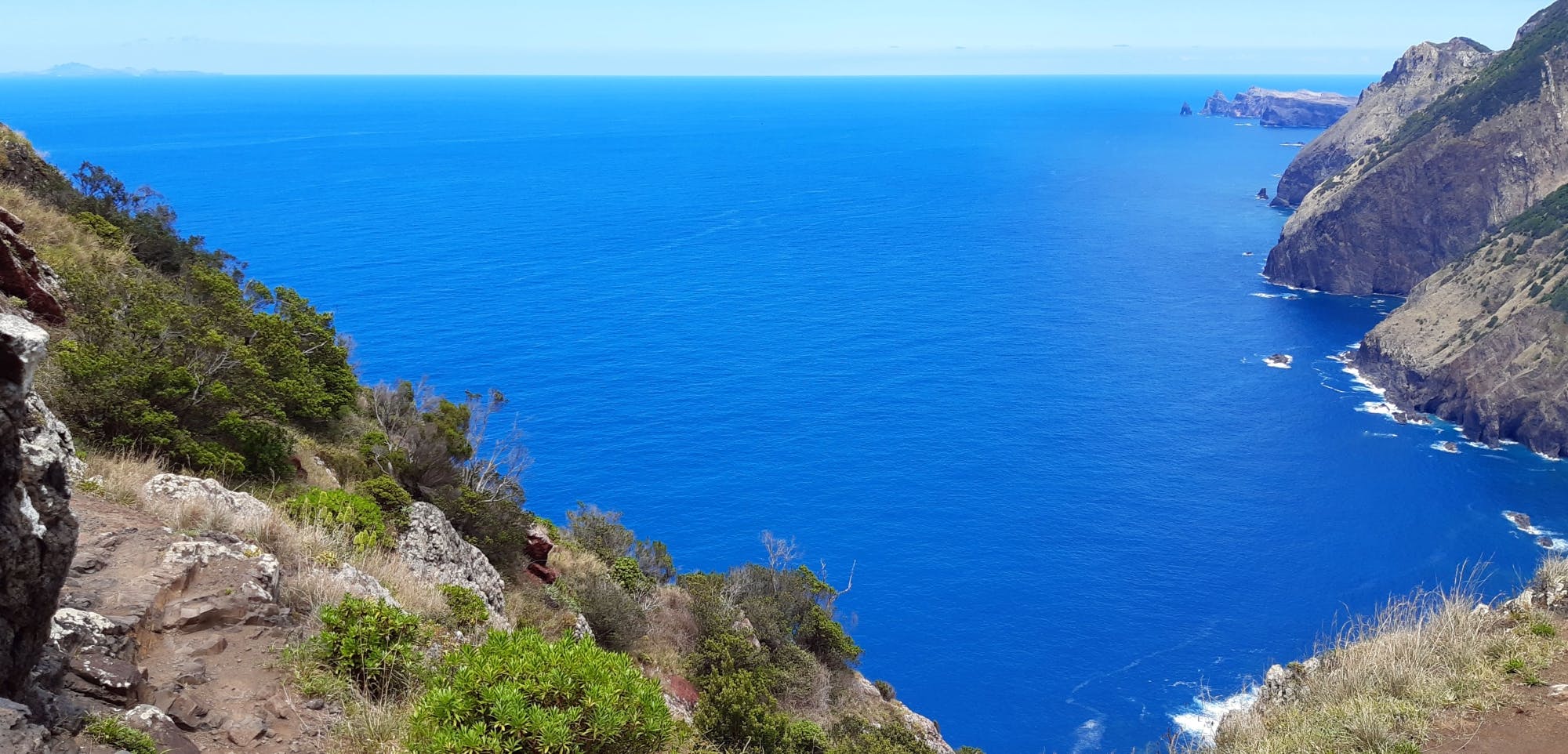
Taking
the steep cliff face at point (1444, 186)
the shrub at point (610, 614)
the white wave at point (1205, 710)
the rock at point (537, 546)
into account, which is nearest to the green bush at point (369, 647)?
the shrub at point (610, 614)

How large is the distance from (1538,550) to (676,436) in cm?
7502

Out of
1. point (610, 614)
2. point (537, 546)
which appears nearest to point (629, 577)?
point (537, 546)

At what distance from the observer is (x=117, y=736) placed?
348 inches

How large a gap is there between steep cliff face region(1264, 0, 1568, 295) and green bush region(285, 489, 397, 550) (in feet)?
555

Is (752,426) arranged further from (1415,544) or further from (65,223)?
(65,223)

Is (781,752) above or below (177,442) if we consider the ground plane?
below

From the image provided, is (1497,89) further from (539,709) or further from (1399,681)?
(539,709)

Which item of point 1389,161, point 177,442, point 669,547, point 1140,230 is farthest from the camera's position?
point 1140,230

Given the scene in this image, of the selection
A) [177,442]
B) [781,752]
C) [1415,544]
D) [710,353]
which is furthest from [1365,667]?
[710,353]

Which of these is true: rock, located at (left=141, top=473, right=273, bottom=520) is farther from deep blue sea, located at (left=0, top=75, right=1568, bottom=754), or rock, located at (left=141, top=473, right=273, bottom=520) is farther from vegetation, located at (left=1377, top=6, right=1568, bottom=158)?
vegetation, located at (left=1377, top=6, right=1568, bottom=158)

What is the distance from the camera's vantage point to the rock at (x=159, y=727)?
370 inches

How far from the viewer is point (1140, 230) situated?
187000mm

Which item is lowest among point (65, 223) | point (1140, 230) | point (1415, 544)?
point (1415, 544)

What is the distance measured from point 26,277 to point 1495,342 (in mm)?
129259
